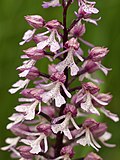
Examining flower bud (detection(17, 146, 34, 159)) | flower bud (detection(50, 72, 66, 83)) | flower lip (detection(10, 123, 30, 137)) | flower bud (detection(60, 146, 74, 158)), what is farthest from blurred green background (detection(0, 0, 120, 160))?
flower bud (detection(50, 72, 66, 83))

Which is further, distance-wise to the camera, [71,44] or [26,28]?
[26,28]

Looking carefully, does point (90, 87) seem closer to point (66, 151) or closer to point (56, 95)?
point (56, 95)

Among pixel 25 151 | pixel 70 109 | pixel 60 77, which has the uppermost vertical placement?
pixel 60 77

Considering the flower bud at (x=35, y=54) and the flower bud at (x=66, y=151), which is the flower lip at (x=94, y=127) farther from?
the flower bud at (x=35, y=54)

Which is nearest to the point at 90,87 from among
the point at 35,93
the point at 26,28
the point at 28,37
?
the point at 35,93

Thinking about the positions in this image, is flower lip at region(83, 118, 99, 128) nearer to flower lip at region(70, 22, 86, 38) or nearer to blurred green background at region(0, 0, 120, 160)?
flower lip at region(70, 22, 86, 38)

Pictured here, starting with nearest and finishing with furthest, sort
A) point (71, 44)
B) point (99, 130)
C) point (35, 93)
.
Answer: point (71, 44), point (35, 93), point (99, 130)

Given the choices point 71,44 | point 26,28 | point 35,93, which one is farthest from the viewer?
point 26,28

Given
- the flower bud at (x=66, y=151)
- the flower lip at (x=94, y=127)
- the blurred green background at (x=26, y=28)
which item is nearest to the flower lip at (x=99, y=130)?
the flower lip at (x=94, y=127)
